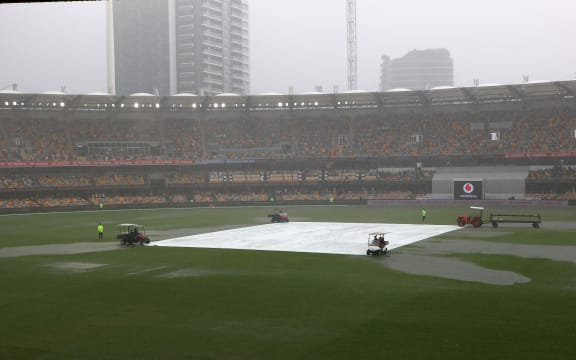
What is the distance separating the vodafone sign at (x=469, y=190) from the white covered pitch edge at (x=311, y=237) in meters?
31.0

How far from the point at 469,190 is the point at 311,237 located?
143 feet

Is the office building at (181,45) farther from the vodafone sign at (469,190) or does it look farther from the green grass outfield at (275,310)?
the green grass outfield at (275,310)

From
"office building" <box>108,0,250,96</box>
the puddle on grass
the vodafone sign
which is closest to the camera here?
the puddle on grass

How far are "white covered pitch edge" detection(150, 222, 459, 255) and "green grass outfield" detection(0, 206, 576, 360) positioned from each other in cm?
386

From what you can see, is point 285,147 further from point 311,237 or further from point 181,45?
point 181,45

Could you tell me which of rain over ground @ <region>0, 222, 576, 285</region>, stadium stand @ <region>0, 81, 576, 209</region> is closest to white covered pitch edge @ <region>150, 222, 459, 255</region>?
rain over ground @ <region>0, 222, 576, 285</region>

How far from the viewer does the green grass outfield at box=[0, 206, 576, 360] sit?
13828 millimetres

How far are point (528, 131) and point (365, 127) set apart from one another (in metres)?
25.8

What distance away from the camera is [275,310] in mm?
17781

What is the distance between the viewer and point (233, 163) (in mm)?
85500

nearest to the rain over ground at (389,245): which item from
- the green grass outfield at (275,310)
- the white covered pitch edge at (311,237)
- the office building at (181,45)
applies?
the white covered pitch edge at (311,237)

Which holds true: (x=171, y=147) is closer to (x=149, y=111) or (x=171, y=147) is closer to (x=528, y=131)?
(x=149, y=111)

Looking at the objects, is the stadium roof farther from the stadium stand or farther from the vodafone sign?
the vodafone sign

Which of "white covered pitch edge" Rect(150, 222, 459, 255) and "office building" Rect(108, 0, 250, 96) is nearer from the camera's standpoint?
"white covered pitch edge" Rect(150, 222, 459, 255)
